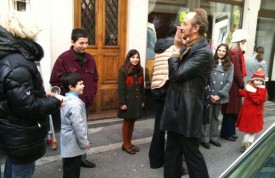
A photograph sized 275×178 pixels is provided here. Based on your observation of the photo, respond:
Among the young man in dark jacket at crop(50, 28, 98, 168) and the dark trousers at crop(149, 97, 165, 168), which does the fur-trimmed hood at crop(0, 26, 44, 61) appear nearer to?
the young man in dark jacket at crop(50, 28, 98, 168)

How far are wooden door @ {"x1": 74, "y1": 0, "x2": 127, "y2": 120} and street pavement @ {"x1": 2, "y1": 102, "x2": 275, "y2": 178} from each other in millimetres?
385

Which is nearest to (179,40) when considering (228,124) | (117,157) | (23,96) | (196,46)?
(196,46)

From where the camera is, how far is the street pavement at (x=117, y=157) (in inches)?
165

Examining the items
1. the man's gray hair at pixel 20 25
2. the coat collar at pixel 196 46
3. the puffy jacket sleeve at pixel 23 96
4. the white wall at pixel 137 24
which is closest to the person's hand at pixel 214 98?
the white wall at pixel 137 24

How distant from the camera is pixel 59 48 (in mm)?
5473

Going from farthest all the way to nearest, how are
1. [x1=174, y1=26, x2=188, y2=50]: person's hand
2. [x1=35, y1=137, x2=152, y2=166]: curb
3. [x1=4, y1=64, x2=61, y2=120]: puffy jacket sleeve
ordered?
[x1=35, y1=137, x2=152, y2=166]: curb → [x1=174, y1=26, x2=188, y2=50]: person's hand → [x1=4, y1=64, x2=61, y2=120]: puffy jacket sleeve

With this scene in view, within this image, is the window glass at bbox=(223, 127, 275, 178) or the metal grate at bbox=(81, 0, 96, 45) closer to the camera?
the window glass at bbox=(223, 127, 275, 178)

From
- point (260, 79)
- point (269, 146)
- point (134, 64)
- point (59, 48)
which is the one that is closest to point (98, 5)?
point (59, 48)

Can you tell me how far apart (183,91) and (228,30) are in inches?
233

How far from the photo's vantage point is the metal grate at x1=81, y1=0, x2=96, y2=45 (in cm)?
576

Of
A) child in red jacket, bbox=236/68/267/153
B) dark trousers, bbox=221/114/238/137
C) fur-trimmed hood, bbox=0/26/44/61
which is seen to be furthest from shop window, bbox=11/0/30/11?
dark trousers, bbox=221/114/238/137

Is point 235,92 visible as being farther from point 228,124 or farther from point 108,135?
point 108,135

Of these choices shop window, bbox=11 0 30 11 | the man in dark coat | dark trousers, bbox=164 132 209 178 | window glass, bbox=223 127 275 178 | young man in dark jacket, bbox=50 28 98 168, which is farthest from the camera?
shop window, bbox=11 0 30 11

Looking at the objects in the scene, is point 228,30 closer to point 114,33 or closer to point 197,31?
point 114,33
